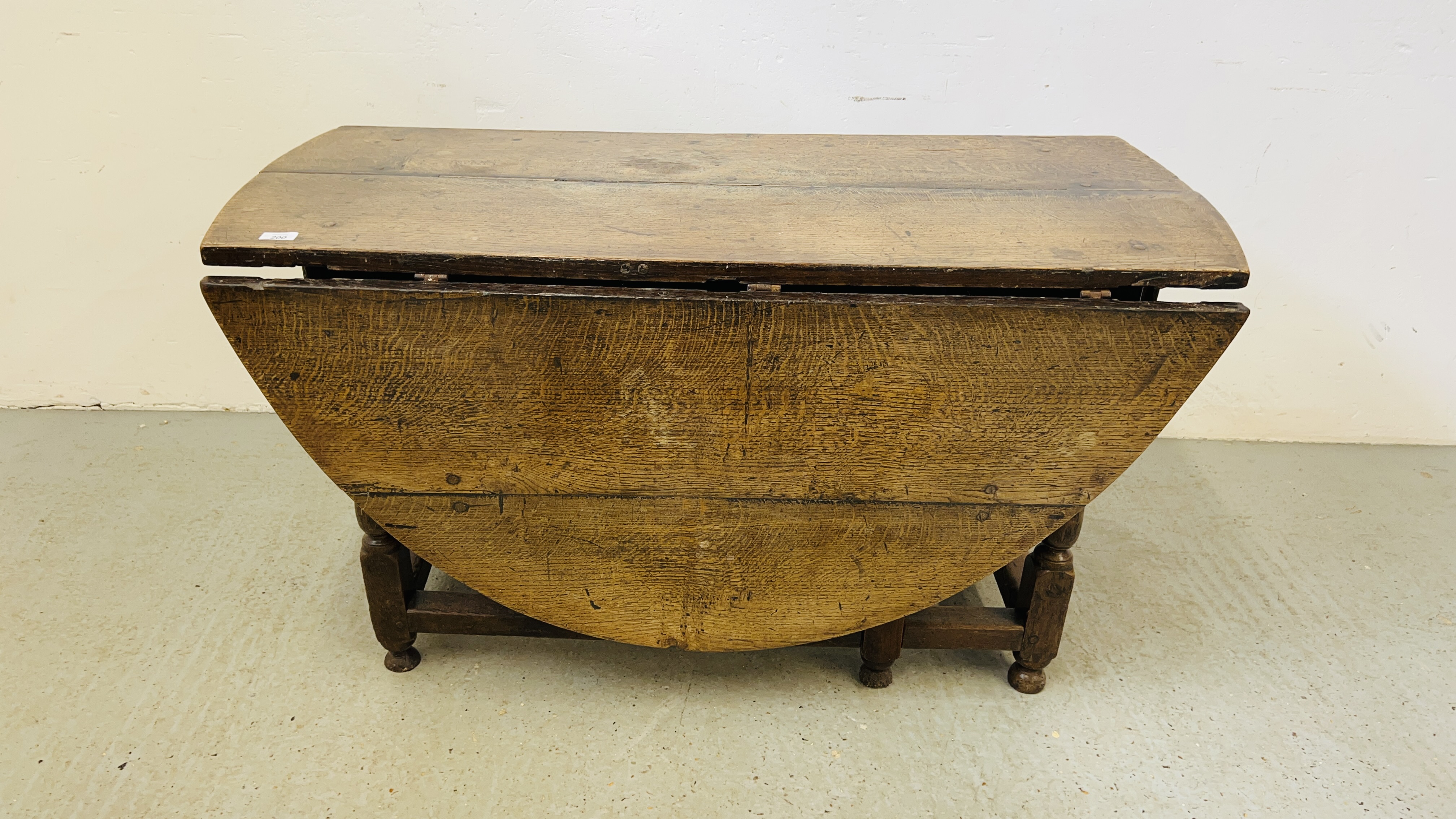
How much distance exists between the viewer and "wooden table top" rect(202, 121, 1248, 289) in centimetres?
125

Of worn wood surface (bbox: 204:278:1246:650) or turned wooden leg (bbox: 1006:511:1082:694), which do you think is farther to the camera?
turned wooden leg (bbox: 1006:511:1082:694)

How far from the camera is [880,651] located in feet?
5.14

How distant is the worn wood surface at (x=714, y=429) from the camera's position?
4.14ft

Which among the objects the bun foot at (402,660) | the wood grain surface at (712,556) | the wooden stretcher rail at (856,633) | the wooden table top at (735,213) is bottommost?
the bun foot at (402,660)

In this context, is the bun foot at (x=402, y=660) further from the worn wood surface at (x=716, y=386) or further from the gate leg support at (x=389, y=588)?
the worn wood surface at (x=716, y=386)

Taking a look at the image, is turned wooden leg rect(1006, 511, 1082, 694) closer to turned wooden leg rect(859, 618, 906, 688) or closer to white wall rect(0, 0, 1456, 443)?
turned wooden leg rect(859, 618, 906, 688)

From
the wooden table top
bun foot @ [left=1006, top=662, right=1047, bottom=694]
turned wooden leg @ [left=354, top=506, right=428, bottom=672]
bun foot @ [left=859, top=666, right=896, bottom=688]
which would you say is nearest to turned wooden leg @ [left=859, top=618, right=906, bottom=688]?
bun foot @ [left=859, top=666, right=896, bottom=688]

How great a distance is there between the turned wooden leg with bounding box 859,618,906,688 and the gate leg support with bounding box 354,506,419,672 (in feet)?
2.52

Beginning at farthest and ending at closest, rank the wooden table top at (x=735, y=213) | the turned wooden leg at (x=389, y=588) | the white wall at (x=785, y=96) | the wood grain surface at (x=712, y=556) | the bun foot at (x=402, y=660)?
the white wall at (x=785, y=96) → the bun foot at (x=402, y=660) → the turned wooden leg at (x=389, y=588) → the wood grain surface at (x=712, y=556) → the wooden table top at (x=735, y=213)

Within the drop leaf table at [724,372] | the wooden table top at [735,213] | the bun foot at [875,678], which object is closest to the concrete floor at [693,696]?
the bun foot at [875,678]

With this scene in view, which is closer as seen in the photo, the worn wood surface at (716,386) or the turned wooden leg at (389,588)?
the worn wood surface at (716,386)

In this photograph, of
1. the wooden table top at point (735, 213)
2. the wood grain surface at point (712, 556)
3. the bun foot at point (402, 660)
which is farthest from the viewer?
the bun foot at point (402, 660)

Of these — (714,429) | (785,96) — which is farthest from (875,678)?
(785,96)

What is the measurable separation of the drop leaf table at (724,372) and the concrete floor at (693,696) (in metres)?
0.14
